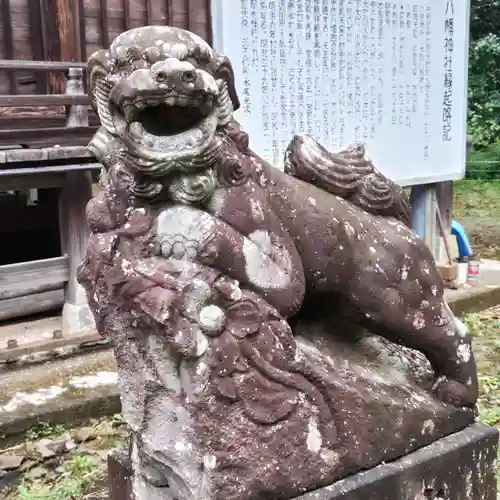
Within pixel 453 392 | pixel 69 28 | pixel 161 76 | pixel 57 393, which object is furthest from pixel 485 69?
pixel 161 76

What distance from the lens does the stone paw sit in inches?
88.8

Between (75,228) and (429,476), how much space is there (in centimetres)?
328

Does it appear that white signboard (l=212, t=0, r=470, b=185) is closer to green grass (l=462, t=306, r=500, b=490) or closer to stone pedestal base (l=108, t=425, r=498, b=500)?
green grass (l=462, t=306, r=500, b=490)

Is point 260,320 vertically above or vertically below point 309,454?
above

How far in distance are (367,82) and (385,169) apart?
0.65 meters

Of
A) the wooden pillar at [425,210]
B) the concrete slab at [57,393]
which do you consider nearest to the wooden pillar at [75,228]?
the concrete slab at [57,393]

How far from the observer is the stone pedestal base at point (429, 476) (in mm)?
2023

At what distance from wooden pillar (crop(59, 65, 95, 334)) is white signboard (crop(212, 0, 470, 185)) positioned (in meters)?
1.07

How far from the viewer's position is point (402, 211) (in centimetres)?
229

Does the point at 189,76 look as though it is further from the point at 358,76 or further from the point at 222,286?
the point at 358,76

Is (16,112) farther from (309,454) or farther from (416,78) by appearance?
(309,454)

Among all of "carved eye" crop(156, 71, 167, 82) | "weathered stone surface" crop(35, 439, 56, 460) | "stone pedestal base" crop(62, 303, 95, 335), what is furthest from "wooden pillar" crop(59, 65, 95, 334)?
"carved eye" crop(156, 71, 167, 82)

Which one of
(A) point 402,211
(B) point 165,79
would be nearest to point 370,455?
(A) point 402,211

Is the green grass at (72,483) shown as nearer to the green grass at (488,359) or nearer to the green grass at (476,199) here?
the green grass at (488,359)
